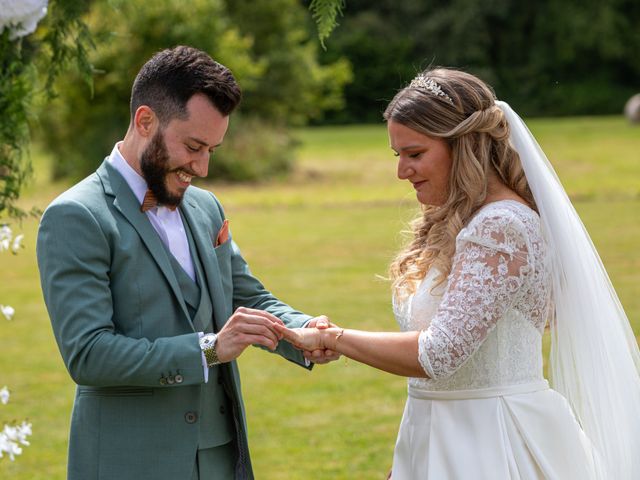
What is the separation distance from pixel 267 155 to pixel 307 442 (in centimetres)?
2144

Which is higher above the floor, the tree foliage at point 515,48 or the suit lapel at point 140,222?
the tree foliage at point 515,48

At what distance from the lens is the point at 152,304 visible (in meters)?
3.62

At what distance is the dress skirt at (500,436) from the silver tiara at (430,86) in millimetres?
1092

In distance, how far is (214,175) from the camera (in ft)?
93.0

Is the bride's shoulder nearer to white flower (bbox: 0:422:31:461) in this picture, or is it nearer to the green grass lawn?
the green grass lawn

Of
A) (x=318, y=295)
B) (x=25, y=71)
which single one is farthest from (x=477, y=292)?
(x=318, y=295)

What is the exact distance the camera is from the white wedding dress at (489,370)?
3.67 meters

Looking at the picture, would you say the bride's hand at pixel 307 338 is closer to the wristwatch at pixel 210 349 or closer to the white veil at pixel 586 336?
the wristwatch at pixel 210 349

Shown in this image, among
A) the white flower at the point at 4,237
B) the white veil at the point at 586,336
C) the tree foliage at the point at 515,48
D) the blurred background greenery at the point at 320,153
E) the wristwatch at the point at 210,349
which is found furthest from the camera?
the tree foliage at the point at 515,48

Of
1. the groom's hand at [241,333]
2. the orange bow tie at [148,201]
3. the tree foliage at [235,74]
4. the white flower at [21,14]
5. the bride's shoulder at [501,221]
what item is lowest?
the groom's hand at [241,333]

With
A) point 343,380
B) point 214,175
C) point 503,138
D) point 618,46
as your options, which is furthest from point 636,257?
point 618,46

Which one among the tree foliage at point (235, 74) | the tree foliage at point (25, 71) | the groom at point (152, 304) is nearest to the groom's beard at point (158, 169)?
the groom at point (152, 304)

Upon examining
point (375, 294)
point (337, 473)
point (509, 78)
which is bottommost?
point (337, 473)

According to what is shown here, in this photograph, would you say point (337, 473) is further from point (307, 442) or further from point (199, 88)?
point (199, 88)
